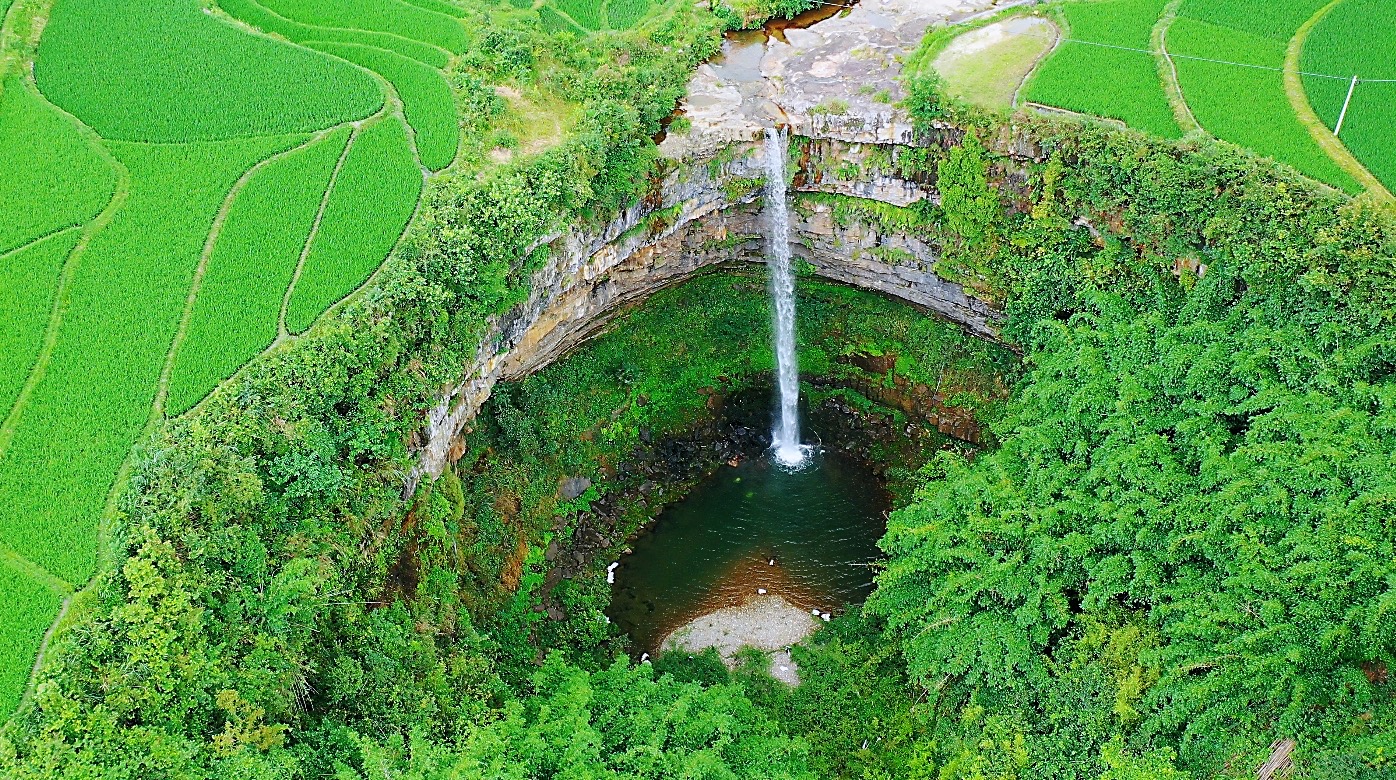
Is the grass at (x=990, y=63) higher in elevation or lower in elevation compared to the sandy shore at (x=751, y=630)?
higher

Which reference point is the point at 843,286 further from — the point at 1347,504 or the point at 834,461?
the point at 1347,504

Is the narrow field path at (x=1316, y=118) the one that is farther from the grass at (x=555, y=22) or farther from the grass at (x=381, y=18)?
the grass at (x=381, y=18)

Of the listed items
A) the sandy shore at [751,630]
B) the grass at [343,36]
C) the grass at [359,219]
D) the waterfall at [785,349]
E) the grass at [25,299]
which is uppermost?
the grass at [343,36]

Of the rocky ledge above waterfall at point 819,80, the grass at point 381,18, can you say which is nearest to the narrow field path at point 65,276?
the grass at point 381,18

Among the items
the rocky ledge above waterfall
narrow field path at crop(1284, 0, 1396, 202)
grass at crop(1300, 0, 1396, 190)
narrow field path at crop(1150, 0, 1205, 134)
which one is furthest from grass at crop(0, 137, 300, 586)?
grass at crop(1300, 0, 1396, 190)

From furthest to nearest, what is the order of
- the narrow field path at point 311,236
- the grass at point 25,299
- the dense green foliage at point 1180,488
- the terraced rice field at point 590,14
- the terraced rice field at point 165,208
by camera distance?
the terraced rice field at point 590,14
the narrow field path at point 311,236
the grass at point 25,299
the terraced rice field at point 165,208
the dense green foliage at point 1180,488

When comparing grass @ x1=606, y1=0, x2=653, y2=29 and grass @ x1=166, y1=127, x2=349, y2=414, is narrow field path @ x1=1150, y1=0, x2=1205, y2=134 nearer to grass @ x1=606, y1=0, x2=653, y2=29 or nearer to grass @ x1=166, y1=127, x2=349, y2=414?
grass @ x1=606, y1=0, x2=653, y2=29
